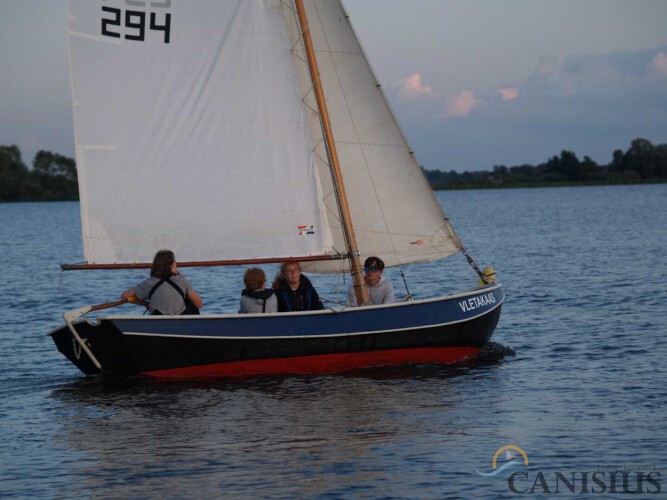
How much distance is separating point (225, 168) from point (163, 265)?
7.96ft

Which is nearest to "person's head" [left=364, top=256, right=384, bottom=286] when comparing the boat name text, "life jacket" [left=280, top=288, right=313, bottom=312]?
"life jacket" [left=280, top=288, right=313, bottom=312]

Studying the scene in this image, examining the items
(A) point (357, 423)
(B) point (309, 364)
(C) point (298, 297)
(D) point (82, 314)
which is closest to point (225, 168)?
(C) point (298, 297)

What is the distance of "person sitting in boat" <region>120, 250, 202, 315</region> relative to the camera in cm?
1670

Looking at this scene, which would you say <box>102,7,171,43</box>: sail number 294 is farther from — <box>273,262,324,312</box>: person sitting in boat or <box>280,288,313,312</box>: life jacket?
<box>280,288,313,312</box>: life jacket

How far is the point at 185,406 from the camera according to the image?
15664 millimetres

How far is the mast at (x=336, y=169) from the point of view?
18.2 meters

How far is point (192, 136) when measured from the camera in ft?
59.8

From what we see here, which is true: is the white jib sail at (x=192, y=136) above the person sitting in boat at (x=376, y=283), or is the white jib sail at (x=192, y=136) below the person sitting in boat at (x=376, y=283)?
above

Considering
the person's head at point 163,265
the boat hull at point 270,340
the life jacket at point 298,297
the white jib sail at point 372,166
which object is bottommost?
the boat hull at point 270,340

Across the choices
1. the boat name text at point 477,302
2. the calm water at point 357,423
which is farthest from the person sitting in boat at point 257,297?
the boat name text at point 477,302

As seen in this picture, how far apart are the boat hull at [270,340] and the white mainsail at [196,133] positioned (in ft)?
5.23

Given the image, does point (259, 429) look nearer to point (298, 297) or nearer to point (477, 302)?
point (298, 297)

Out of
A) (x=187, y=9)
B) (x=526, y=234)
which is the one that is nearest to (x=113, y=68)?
(x=187, y=9)

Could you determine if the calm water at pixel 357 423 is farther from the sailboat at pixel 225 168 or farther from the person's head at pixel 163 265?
the person's head at pixel 163 265
